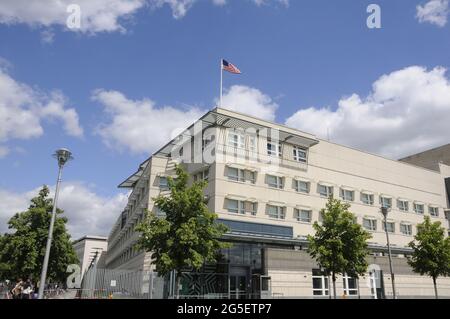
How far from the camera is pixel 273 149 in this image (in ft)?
149

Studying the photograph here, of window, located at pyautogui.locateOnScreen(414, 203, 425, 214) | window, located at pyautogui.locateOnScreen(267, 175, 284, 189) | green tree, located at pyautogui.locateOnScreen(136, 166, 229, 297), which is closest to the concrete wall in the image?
window, located at pyautogui.locateOnScreen(267, 175, 284, 189)

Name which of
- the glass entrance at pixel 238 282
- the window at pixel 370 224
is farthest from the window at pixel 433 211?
the glass entrance at pixel 238 282

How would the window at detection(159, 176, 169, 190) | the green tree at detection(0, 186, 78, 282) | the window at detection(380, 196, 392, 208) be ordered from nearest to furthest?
1. the green tree at detection(0, 186, 78, 282)
2. the window at detection(159, 176, 169, 190)
3. the window at detection(380, 196, 392, 208)

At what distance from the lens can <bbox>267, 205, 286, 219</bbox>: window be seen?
42656 mm

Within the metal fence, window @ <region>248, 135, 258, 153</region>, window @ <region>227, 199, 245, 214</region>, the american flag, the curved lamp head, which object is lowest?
the metal fence

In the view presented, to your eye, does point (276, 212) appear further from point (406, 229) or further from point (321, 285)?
point (406, 229)

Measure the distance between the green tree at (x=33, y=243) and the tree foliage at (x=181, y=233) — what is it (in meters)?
12.6

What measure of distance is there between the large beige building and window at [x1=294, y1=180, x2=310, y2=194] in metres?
0.11

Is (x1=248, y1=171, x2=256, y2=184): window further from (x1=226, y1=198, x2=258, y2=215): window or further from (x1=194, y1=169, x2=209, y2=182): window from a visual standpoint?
(x1=194, y1=169, x2=209, y2=182): window

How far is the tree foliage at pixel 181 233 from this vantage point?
82.6ft

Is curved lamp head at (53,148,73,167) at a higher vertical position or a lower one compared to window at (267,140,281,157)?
lower
